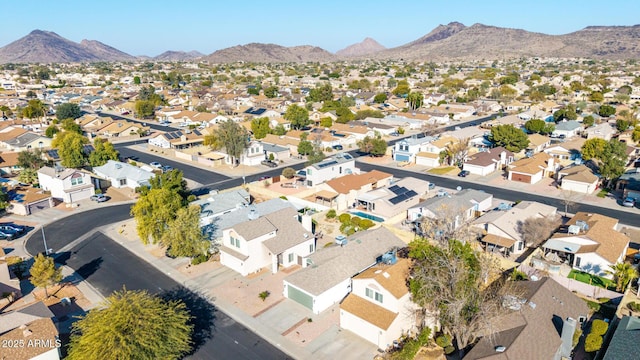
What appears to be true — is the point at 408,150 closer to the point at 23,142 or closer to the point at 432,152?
the point at 432,152

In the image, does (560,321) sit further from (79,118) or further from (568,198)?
(79,118)

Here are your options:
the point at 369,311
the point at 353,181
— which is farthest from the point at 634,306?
the point at 353,181

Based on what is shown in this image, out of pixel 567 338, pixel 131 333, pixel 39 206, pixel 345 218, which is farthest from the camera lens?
pixel 39 206

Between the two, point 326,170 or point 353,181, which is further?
point 326,170

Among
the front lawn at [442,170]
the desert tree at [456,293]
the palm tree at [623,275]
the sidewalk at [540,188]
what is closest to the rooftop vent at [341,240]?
the desert tree at [456,293]

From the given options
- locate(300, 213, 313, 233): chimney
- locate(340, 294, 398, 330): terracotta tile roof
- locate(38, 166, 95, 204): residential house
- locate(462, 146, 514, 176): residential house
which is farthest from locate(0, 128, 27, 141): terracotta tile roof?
locate(462, 146, 514, 176): residential house

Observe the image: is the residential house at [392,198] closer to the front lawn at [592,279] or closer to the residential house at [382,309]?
the front lawn at [592,279]

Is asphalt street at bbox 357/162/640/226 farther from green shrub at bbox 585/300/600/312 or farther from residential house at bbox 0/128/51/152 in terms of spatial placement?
residential house at bbox 0/128/51/152
